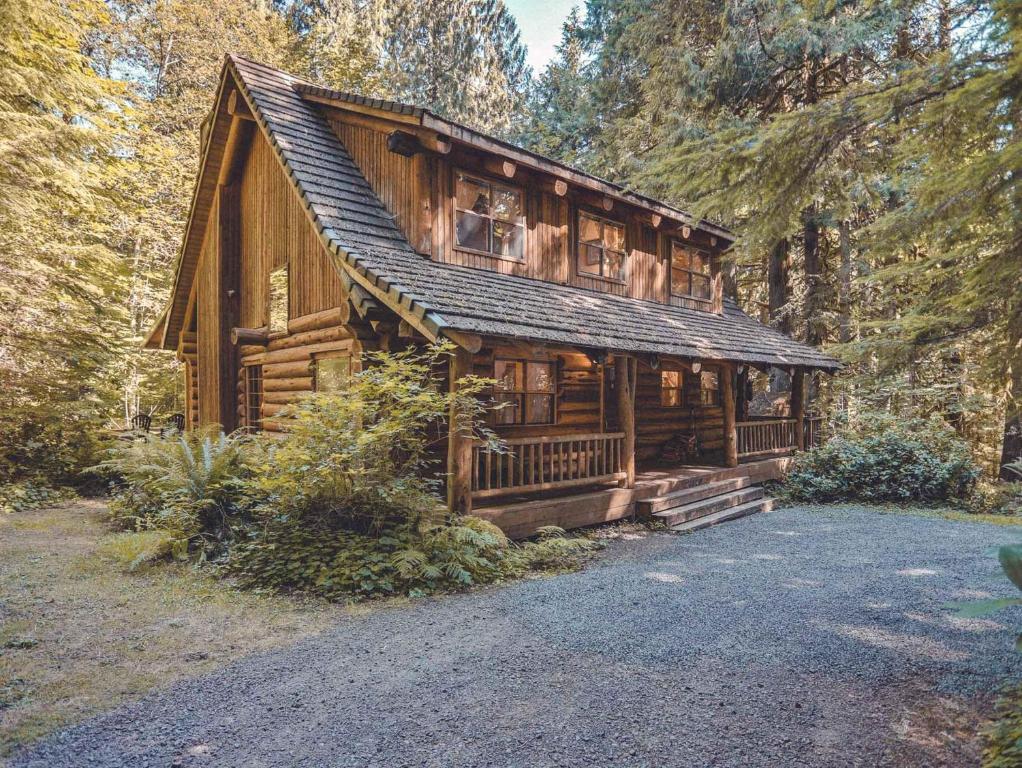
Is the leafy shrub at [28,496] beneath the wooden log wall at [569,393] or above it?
beneath

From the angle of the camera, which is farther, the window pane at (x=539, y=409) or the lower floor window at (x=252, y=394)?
the lower floor window at (x=252, y=394)

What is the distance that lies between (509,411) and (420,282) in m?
3.51

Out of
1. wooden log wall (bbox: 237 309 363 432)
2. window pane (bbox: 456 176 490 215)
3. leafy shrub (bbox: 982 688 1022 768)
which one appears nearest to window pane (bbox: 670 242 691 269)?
window pane (bbox: 456 176 490 215)

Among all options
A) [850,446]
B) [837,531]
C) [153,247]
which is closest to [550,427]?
[837,531]

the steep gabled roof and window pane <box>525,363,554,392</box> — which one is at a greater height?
the steep gabled roof

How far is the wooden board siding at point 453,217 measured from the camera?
9.48m

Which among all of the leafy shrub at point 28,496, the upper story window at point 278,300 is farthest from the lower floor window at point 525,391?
the leafy shrub at point 28,496

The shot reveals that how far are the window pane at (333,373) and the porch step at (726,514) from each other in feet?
19.0

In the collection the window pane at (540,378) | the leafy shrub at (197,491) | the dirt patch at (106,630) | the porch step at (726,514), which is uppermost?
the window pane at (540,378)

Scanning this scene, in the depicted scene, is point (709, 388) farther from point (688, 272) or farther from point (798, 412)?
point (688, 272)

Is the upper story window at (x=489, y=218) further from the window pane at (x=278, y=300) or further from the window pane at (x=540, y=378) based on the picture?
the window pane at (x=278, y=300)

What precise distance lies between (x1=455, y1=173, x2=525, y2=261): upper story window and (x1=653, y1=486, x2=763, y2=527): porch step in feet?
17.5

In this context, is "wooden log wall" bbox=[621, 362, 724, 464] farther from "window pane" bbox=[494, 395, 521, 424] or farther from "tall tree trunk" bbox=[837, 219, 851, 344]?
"tall tree trunk" bbox=[837, 219, 851, 344]

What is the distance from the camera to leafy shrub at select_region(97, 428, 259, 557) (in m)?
7.58
